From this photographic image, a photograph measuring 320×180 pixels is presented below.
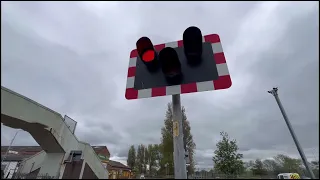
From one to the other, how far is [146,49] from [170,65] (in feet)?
1.50

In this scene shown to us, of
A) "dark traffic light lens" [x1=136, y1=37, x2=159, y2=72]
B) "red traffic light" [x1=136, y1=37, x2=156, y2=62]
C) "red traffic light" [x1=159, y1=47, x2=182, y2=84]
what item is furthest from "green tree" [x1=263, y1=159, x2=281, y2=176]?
"red traffic light" [x1=136, y1=37, x2=156, y2=62]

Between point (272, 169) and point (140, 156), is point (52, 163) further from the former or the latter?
point (140, 156)

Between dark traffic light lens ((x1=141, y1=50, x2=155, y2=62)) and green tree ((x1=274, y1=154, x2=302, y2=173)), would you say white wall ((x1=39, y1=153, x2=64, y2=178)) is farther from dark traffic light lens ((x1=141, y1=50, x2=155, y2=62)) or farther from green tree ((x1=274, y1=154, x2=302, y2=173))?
green tree ((x1=274, y1=154, x2=302, y2=173))

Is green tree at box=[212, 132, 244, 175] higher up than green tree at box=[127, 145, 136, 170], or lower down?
lower down

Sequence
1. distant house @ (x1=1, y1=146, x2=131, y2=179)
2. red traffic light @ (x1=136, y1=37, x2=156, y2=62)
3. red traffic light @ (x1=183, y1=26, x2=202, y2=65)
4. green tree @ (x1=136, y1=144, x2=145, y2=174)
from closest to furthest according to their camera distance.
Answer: red traffic light @ (x1=183, y1=26, x2=202, y2=65)
distant house @ (x1=1, y1=146, x2=131, y2=179)
red traffic light @ (x1=136, y1=37, x2=156, y2=62)
green tree @ (x1=136, y1=144, x2=145, y2=174)

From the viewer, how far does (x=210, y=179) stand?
2.13m

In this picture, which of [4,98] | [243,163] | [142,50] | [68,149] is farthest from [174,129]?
[243,163]

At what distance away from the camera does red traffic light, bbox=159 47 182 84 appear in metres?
2.37

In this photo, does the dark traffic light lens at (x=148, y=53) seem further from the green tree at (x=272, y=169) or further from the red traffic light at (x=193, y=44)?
the green tree at (x=272, y=169)

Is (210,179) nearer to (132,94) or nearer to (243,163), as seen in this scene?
(132,94)

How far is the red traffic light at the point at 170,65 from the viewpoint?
2372mm

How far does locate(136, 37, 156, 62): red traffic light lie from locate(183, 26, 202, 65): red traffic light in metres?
0.46

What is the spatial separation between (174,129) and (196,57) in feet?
3.12

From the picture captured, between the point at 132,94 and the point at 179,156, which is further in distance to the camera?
the point at 132,94
